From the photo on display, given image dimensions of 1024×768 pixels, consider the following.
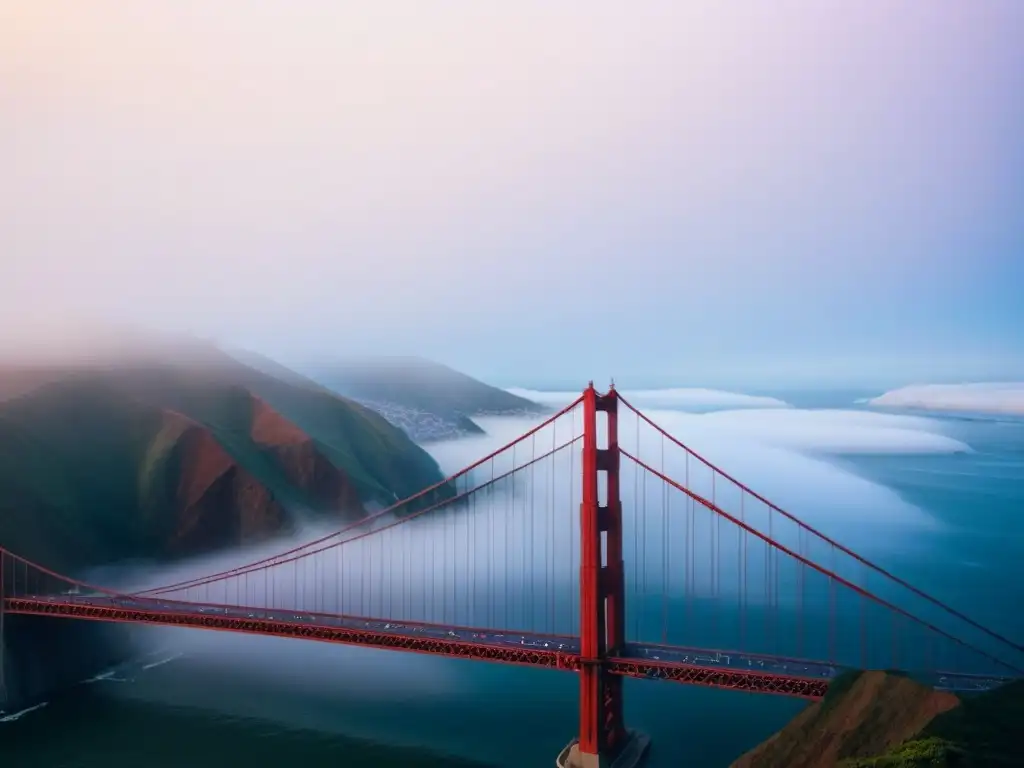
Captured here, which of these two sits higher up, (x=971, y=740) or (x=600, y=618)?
(x=971, y=740)

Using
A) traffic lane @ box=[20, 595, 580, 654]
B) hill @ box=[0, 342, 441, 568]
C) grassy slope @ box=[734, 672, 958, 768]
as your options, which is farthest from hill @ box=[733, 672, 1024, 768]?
hill @ box=[0, 342, 441, 568]

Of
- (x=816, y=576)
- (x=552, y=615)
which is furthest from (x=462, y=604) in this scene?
(x=816, y=576)

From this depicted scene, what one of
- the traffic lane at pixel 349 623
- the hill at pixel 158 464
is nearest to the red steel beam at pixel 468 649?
the traffic lane at pixel 349 623

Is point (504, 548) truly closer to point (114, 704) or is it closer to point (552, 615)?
point (552, 615)

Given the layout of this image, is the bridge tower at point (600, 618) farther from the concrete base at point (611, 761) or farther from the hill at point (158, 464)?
the hill at point (158, 464)

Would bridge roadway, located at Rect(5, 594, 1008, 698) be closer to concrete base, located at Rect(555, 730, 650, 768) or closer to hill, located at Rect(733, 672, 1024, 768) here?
hill, located at Rect(733, 672, 1024, 768)

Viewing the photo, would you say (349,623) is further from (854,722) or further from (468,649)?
(854,722)

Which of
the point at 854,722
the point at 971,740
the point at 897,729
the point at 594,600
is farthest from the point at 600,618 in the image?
the point at 971,740
